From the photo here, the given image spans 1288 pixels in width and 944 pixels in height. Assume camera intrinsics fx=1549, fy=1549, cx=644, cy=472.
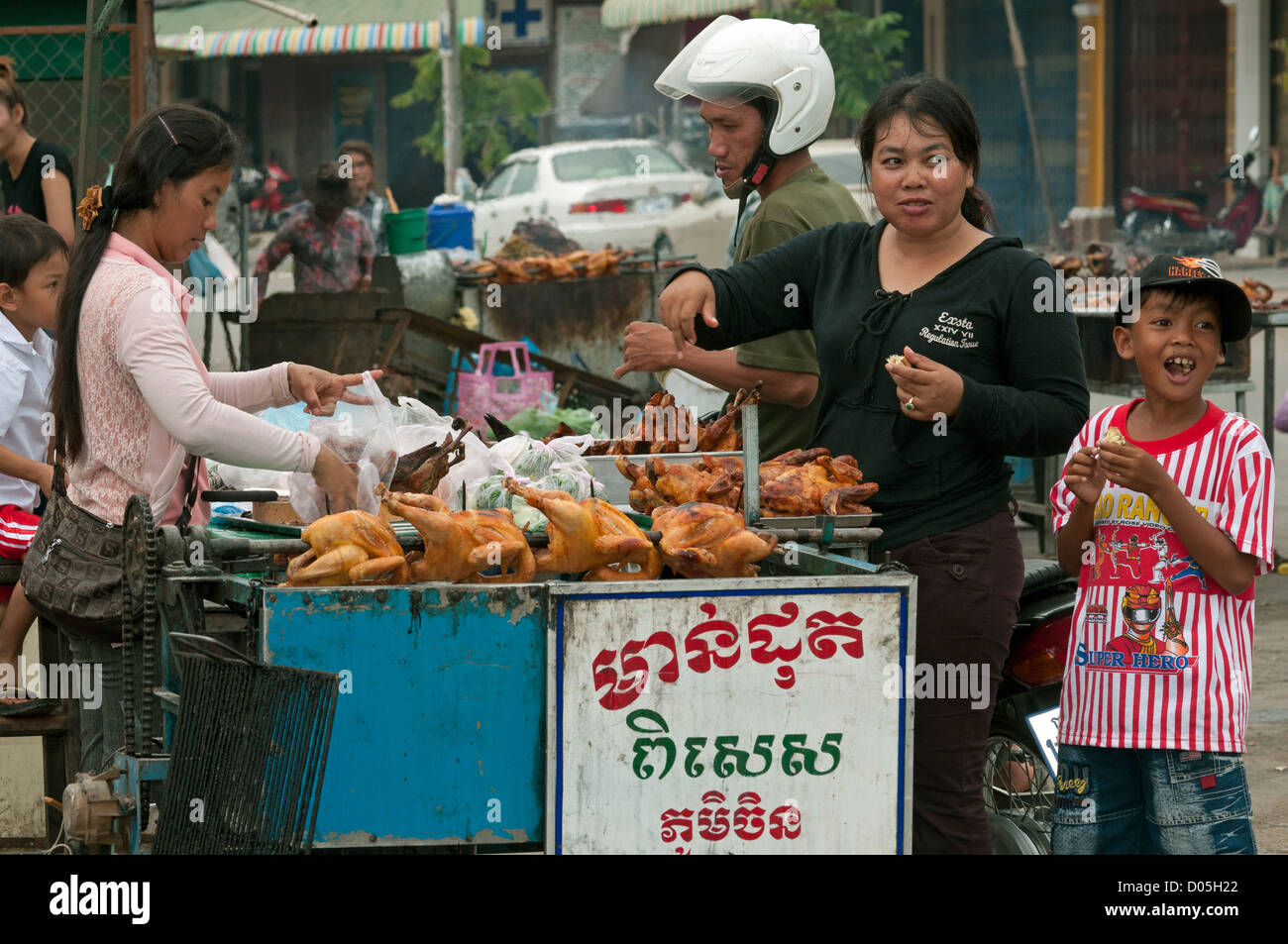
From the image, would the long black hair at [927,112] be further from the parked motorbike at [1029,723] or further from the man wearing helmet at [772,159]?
the parked motorbike at [1029,723]

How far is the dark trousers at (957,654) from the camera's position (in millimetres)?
3104

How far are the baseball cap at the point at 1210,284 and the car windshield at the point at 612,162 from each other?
1483 cm

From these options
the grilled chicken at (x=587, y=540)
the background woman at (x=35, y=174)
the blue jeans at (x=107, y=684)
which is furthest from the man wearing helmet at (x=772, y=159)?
the background woman at (x=35, y=174)

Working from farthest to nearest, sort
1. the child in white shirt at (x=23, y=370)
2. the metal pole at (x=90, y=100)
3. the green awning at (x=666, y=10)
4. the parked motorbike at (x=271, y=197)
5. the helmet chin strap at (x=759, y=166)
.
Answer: the parked motorbike at (x=271, y=197) → the green awning at (x=666, y=10) → the metal pole at (x=90, y=100) → the child in white shirt at (x=23, y=370) → the helmet chin strap at (x=759, y=166)

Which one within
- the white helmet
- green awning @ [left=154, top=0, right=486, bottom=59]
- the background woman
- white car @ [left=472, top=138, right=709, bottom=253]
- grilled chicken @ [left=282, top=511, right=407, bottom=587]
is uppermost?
green awning @ [left=154, top=0, right=486, bottom=59]

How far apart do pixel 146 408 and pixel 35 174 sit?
3.84m

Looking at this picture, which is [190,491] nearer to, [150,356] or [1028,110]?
[150,356]

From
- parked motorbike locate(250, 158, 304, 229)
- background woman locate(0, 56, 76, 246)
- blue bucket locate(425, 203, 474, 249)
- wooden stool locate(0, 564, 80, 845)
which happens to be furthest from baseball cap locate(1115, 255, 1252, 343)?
parked motorbike locate(250, 158, 304, 229)

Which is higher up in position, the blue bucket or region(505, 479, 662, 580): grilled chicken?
the blue bucket

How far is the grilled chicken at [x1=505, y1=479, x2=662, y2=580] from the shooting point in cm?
292

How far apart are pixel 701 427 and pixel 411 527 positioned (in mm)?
1110

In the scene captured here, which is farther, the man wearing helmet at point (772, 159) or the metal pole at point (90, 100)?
the metal pole at point (90, 100)

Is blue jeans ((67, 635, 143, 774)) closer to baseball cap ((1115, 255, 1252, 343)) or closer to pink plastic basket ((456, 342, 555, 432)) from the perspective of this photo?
baseball cap ((1115, 255, 1252, 343))

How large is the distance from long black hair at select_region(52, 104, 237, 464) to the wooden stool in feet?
3.68
